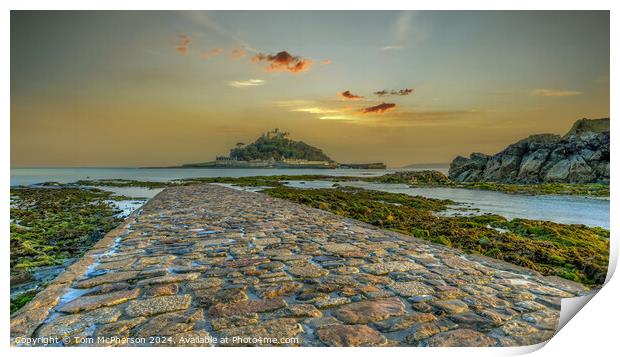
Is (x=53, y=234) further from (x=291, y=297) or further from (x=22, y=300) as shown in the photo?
(x=291, y=297)

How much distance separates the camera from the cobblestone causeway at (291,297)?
245cm

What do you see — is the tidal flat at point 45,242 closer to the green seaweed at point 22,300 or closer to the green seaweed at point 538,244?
the green seaweed at point 22,300

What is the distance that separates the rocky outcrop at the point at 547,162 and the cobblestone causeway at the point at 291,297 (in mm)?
6666

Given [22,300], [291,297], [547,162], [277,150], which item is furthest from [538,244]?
[277,150]

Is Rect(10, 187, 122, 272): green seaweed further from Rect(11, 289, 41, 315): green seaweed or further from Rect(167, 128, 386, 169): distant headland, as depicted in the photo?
Rect(167, 128, 386, 169): distant headland

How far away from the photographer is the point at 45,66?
19.2 feet

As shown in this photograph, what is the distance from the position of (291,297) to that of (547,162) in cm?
3038

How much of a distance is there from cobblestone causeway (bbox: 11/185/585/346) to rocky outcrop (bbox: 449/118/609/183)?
6.67 meters

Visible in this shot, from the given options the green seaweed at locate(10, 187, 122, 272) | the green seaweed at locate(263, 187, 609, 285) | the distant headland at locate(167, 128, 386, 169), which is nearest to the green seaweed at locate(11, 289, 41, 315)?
the green seaweed at locate(10, 187, 122, 272)

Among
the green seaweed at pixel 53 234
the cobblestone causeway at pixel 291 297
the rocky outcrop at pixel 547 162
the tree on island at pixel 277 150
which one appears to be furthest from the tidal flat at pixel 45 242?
the tree on island at pixel 277 150

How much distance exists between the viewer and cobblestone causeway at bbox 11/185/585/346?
245 centimetres

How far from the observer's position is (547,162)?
2695cm
